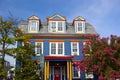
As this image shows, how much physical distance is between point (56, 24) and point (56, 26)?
0.28 m

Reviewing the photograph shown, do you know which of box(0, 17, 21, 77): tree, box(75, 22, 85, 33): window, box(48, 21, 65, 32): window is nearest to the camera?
box(0, 17, 21, 77): tree

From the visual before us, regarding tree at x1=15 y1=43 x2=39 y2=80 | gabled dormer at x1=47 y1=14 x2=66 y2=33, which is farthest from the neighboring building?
tree at x1=15 y1=43 x2=39 y2=80

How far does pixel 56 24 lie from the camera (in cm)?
3155

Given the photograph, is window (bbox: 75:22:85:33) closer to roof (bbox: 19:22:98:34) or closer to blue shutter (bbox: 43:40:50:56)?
roof (bbox: 19:22:98:34)

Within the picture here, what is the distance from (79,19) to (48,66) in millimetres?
8211

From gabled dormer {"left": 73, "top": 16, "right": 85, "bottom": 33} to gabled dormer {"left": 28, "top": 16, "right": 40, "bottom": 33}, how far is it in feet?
16.3

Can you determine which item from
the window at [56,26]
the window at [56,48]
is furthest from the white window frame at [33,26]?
the window at [56,48]

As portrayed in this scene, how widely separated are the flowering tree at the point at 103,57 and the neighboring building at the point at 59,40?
13.8 ft

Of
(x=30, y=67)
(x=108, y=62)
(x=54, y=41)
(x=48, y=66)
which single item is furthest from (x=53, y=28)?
(x=108, y=62)

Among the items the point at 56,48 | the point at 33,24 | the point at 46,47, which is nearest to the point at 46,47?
the point at 46,47

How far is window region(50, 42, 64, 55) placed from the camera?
30.3m

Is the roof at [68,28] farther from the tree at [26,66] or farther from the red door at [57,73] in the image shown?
the tree at [26,66]

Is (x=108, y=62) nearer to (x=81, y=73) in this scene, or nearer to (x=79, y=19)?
(x=81, y=73)

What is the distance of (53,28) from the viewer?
103 ft
